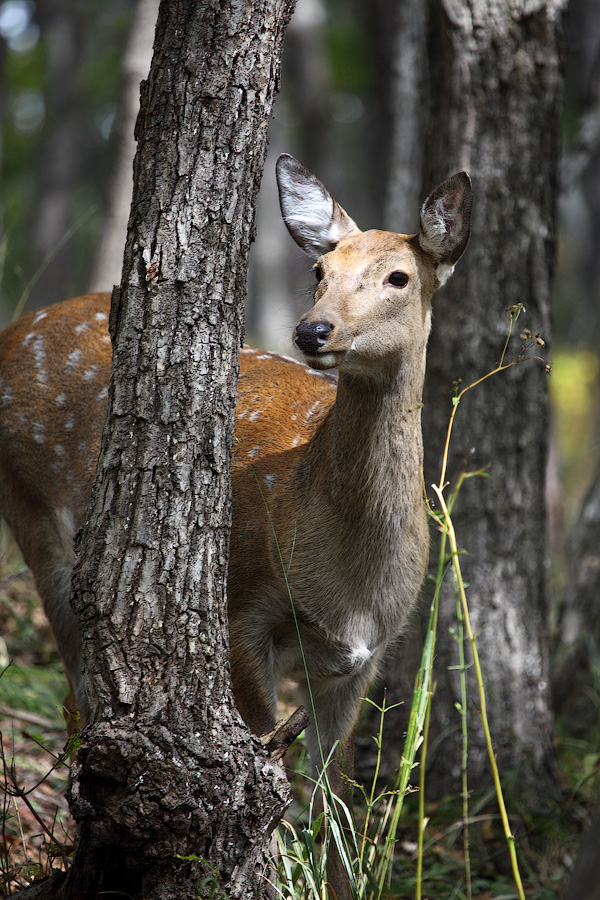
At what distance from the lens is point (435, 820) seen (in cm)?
421

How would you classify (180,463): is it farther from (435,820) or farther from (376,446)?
(435,820)

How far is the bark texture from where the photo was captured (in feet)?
8.14

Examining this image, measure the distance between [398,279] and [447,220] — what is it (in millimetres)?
317

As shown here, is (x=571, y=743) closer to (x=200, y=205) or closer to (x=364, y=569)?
(x=364, y=569)

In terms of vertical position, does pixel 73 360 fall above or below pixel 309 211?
below

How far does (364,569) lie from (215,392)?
1017mm

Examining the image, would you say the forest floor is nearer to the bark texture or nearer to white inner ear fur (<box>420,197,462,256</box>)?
the bark texture

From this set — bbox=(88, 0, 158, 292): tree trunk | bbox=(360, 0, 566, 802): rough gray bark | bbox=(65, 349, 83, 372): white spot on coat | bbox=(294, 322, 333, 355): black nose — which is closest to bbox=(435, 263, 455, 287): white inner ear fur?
bbox=(294, 322, 333, 355): black nose

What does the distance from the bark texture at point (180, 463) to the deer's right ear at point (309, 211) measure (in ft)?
2.92

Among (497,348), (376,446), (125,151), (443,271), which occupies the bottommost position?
(376,446)

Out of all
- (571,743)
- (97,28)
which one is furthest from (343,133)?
(571,743)

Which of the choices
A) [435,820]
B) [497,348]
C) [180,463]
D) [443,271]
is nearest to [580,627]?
Result: [435,820]

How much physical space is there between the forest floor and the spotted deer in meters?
0.77

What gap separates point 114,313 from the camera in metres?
2.61
